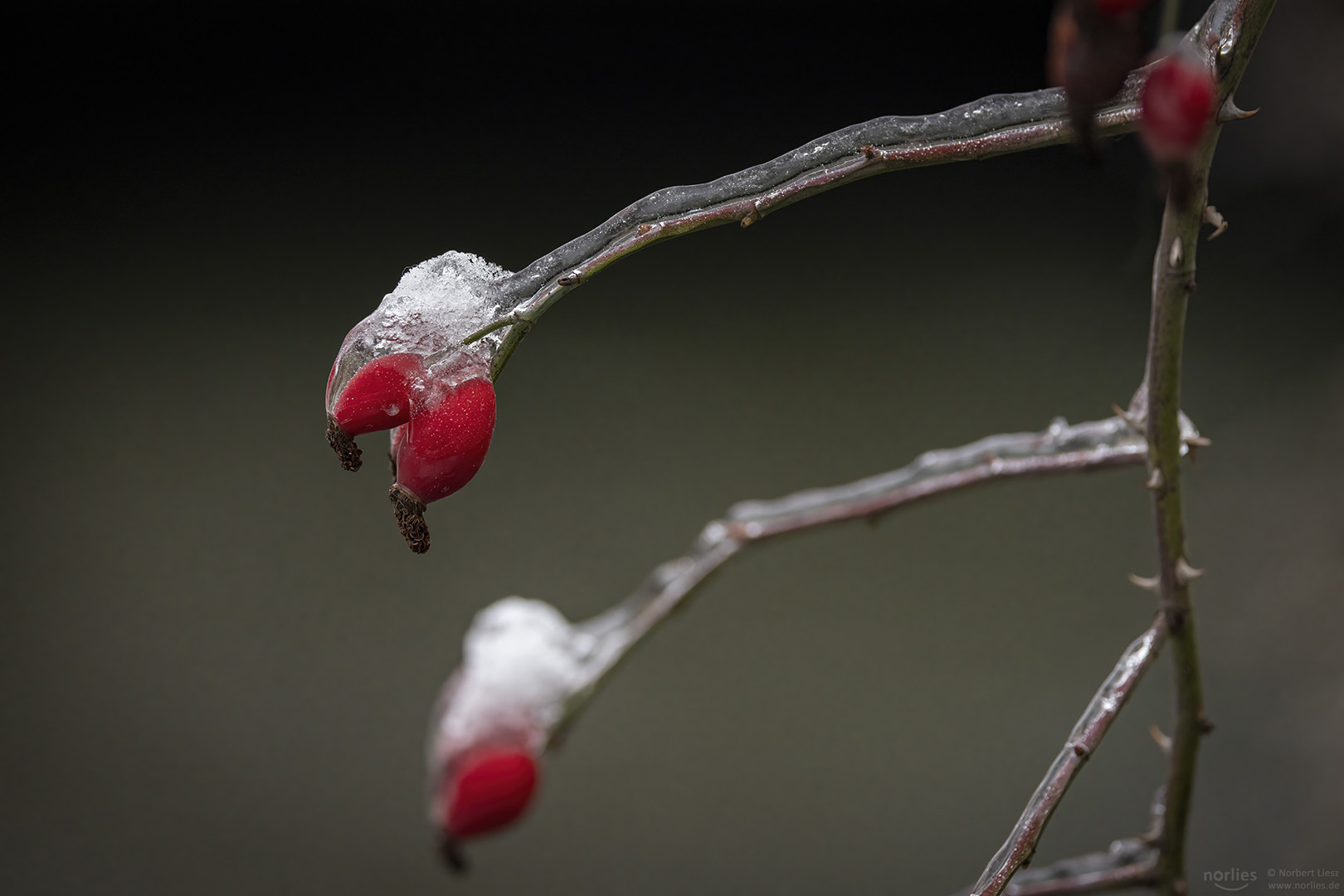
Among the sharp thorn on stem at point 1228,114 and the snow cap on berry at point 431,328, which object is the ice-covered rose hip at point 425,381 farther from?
the sharp thorn on stem at point 1228,114

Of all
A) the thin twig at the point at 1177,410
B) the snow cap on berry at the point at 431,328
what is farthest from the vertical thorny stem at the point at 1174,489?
the snow cap on berry at the point at 431,328

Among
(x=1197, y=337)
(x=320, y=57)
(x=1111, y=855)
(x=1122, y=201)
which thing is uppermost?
(x=320, y=57)

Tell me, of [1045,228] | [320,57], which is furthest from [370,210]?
[1045,228]

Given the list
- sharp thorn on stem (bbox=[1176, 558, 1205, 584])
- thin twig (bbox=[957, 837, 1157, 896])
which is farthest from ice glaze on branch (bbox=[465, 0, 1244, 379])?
thin twig (bbox=[957, 837, 1157, 896])

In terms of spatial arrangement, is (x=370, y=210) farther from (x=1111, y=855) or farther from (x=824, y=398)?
(x=1111, y=855)

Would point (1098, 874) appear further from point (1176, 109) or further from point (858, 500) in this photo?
point (1176, 109)

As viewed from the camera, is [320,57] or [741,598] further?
[741,598]
